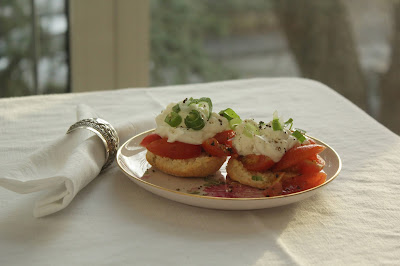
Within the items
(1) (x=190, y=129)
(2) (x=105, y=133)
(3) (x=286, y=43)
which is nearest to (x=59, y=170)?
(2) (x=105, y=133)

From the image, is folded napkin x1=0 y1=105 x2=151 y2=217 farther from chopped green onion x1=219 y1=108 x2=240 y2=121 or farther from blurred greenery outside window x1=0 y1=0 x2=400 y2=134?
blurred greenery outside window x1=0 y1=0 x2=400 y2=134

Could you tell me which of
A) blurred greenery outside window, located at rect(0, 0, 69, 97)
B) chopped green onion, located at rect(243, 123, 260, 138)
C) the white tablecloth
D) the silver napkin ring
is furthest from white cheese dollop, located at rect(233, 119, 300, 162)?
blurred greenery outside window, located at rect(0, 0, 69, 97)

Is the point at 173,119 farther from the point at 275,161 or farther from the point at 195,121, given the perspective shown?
the point at 275,161

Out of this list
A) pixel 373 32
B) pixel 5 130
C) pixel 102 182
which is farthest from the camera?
pixel 373 32

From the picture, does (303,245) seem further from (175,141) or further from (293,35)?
(293,35)

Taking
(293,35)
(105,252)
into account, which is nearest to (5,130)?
(105,252)

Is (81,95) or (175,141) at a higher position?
(175,141)

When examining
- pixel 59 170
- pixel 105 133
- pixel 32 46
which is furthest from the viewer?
pixel 32 46
